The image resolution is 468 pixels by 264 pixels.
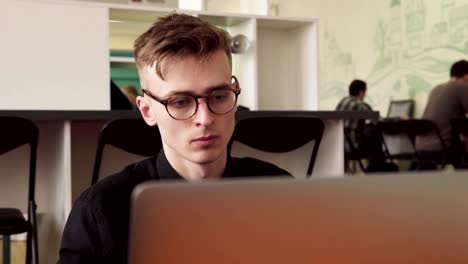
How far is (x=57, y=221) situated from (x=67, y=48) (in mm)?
897

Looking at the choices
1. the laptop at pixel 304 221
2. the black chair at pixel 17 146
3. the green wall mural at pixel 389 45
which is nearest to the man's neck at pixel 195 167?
the laptop at pixel 304 221

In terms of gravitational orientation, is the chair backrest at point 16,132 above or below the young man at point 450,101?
below

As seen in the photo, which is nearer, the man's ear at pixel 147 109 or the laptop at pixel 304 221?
the laptop at pixel 304 221

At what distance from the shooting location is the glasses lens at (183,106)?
2.80ft

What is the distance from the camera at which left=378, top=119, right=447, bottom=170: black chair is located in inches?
186

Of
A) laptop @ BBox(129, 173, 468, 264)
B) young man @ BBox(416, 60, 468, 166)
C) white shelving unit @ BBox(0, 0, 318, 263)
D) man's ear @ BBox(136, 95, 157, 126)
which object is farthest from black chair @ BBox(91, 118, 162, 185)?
young man @ BBox(416, 60, 468, 166)

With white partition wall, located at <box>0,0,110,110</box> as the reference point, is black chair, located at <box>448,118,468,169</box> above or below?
below

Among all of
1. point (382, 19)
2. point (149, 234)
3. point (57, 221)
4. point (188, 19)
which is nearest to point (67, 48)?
point (57, 221)

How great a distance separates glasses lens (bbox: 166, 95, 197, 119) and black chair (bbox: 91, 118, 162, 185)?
1366mm

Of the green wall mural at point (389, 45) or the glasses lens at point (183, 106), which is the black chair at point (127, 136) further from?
the green wall mural at point (389, 45)

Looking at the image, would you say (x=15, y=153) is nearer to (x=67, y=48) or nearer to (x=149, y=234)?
(x=67, y=48)

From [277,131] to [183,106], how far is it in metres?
1.64

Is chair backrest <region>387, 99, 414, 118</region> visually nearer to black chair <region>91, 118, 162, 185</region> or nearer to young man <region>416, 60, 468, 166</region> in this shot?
young man <region>416, 60, 468, 166</region>

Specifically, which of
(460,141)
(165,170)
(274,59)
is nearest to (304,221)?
(165,170)
